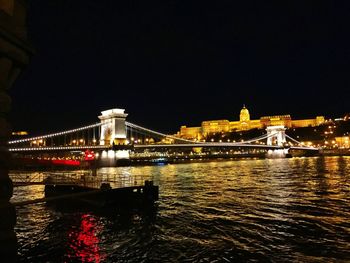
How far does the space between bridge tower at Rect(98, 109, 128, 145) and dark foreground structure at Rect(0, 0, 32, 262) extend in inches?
3619

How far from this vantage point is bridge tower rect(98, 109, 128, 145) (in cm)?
9888

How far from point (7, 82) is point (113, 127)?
96.7 metres

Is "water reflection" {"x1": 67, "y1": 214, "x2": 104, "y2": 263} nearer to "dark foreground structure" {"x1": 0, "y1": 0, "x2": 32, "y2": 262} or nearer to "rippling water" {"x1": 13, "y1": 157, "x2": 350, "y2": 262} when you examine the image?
"rippling water" {"x1": 13, "y1": 157, "x2": 350, "y2": 262}

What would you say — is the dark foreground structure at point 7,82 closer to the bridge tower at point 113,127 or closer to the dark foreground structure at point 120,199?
the dark foreground structure at point 120,199

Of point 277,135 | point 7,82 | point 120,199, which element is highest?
point 277,135

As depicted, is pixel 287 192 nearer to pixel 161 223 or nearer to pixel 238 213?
pixel 238 213

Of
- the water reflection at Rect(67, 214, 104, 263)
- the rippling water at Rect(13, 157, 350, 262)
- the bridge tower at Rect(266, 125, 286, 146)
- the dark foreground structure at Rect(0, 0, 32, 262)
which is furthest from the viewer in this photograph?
the bridge tower at Rect(266, 125, 286, 146)

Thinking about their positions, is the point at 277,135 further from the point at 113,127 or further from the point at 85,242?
the point at 85,242

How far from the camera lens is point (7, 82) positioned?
18.1ft

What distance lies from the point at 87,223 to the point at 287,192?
16.9 meters

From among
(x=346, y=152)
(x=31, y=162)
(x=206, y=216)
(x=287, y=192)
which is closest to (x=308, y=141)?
(x=346, y=152)

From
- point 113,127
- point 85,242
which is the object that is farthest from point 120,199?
point 113,127

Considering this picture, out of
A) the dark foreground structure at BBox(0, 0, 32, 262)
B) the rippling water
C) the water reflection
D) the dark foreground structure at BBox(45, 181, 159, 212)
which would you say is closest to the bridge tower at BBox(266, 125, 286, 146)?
the rippling water

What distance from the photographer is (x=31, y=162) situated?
6750 cm
